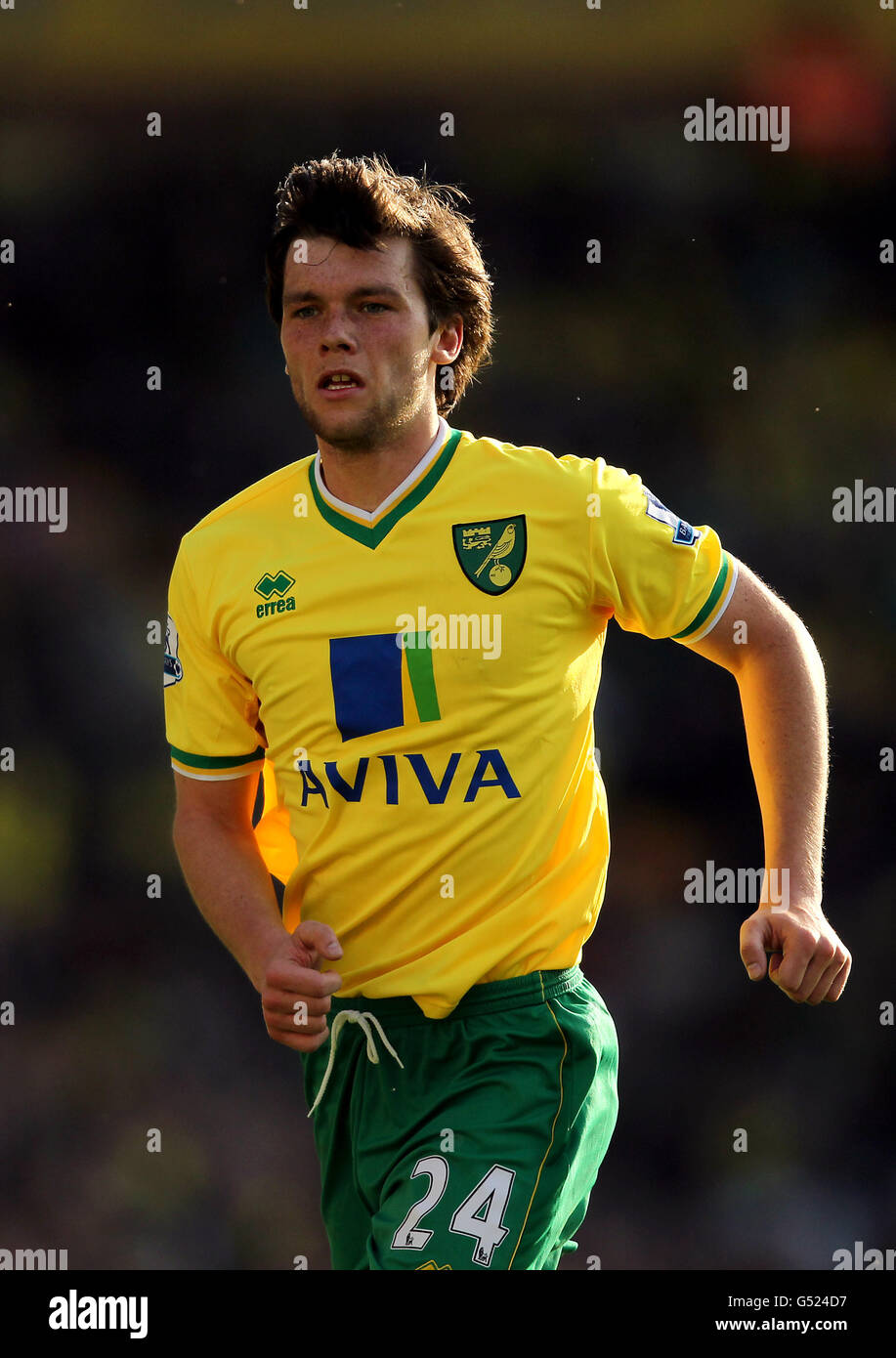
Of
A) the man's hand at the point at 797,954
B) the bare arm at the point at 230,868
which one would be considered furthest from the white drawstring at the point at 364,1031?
the man's hand at the point at 797,954

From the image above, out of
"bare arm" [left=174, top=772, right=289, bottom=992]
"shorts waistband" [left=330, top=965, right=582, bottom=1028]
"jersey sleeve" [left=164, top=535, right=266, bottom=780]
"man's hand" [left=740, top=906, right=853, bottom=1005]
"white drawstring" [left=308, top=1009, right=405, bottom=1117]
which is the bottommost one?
"white drawstring" [left=308, top=1009, right=405, bottom=1117]

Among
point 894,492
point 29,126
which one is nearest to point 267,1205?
point 894,492

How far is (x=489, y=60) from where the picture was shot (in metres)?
4.30

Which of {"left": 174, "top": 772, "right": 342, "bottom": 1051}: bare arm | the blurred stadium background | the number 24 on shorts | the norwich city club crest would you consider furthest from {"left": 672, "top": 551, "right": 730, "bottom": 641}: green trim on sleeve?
the blurred stadium background

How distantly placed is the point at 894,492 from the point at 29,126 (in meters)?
2.54

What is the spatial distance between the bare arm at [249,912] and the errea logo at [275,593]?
0.98 ft

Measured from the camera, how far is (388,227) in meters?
2.47

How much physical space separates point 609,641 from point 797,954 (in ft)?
8.60

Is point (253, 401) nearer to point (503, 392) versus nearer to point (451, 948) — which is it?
point (503, 392)

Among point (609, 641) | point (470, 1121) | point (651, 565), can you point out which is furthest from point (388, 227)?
point (609, 641)

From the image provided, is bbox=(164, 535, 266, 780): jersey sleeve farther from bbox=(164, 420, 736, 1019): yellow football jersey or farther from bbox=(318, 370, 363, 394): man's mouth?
bbox=(318, 370, 363, 394): man's mouth

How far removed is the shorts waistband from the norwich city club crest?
0.55 m

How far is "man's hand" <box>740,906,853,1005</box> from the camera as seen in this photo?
83.8 inches

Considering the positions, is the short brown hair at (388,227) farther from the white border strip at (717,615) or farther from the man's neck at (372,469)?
the white border strip at (717,615)
